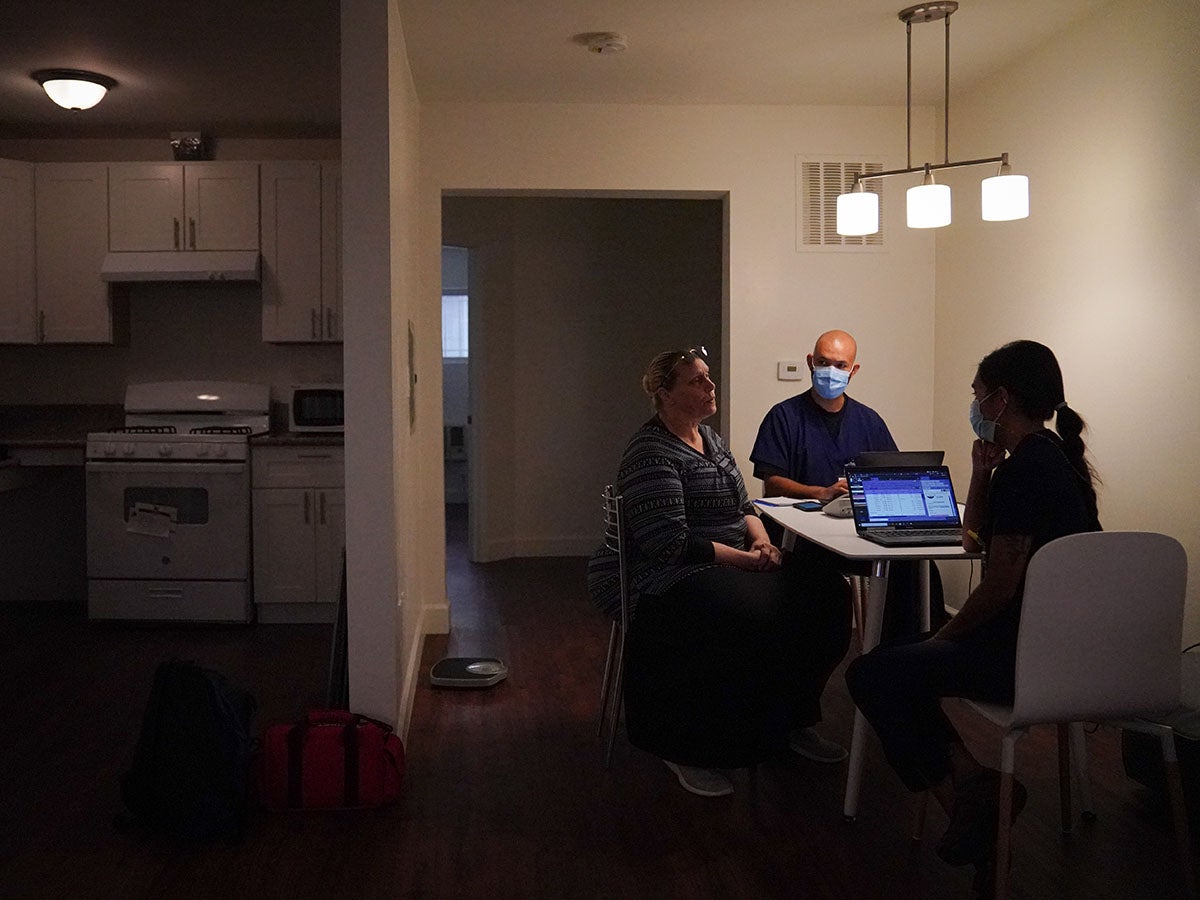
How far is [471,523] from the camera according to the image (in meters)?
6.95

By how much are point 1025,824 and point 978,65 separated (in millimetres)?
3011

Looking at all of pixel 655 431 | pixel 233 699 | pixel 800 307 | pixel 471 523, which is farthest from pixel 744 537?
pixel 471 523

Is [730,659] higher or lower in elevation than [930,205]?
lower

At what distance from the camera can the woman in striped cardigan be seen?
2898mm

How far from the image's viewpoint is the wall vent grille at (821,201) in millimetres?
4988

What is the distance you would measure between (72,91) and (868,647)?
394 centimetres

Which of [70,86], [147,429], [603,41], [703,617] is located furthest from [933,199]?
[147,429]

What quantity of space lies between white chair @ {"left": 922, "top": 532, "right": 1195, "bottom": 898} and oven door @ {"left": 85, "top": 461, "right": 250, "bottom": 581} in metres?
3.74

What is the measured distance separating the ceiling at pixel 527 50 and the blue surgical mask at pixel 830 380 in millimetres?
1225

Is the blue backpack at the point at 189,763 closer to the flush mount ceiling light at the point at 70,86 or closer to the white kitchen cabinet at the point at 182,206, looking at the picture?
the flush mount ceiling light at the point at 70,86

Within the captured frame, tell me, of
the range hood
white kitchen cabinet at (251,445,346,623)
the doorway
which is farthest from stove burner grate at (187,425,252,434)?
the doorway

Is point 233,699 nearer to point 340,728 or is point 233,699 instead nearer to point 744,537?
point 340,728

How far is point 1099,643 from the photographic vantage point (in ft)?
7.34

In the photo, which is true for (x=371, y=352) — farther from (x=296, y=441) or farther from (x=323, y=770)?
(x=296, y=441)
